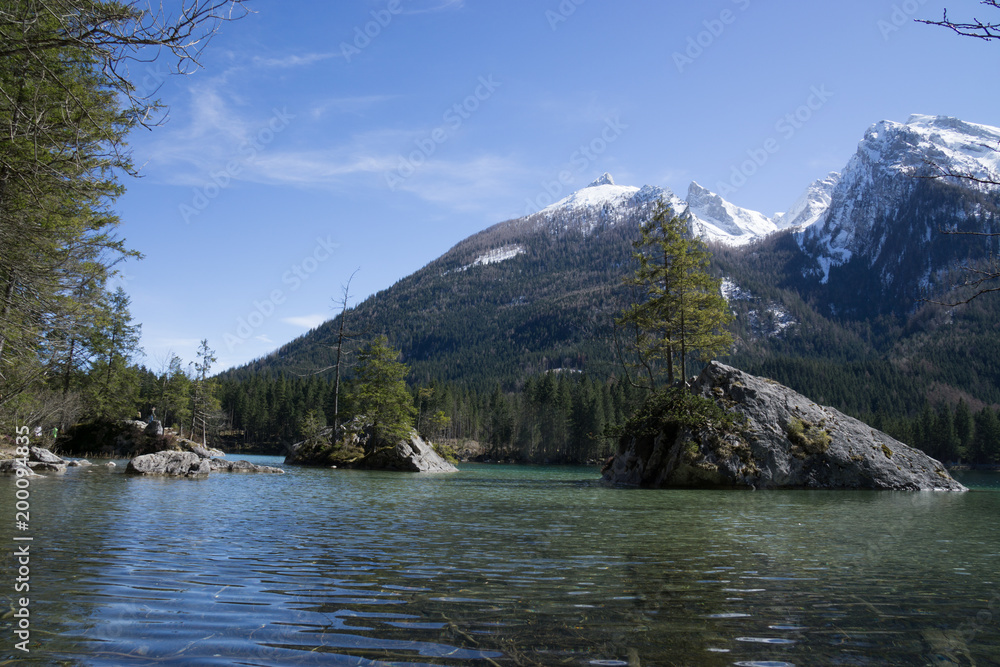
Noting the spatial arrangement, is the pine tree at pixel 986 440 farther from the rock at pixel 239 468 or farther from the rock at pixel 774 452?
the rock at pixel 239 468

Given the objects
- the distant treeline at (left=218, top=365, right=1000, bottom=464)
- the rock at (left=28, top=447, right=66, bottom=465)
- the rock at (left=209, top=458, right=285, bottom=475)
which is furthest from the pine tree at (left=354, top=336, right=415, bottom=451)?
the distant treeline at (left=218, top=365, right=1000, bottom=464)

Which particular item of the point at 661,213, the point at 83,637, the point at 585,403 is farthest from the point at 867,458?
the point at 585,403

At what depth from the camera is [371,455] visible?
43.2 metres

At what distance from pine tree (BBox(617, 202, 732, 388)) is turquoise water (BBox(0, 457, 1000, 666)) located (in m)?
19.4

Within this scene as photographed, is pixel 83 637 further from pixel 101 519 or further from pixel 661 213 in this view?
pixel 661 213

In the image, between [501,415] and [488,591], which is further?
[501,415]

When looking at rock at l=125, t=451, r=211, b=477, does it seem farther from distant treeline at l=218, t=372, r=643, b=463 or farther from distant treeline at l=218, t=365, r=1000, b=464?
distant treeline at l=218, t=372, r=643, b=463

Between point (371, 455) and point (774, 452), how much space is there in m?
27.7

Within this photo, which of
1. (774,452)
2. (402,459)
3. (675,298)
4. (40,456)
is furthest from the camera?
(402,459)

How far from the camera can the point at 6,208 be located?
494 inches

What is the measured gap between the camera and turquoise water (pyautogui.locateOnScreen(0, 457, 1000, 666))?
4039 mm

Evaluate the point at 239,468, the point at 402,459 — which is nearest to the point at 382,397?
the point at 402,459

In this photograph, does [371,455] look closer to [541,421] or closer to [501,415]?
[541,421]

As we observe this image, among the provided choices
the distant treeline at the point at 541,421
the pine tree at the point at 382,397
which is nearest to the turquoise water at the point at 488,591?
the pine tree at the point at 382,397
